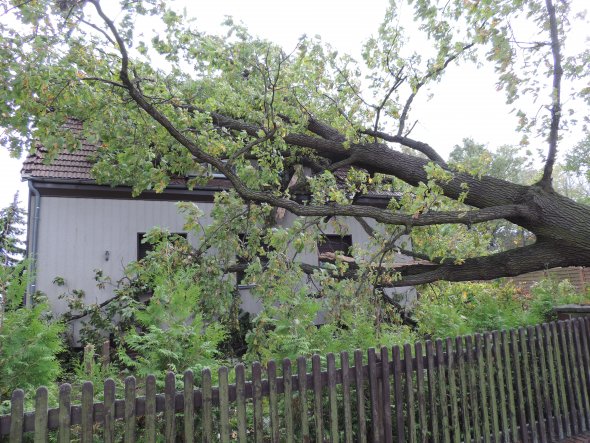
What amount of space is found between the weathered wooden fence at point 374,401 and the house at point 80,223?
543 centimetres

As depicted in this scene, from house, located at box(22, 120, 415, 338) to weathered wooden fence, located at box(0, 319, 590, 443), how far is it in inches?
214

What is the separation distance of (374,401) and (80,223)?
9730 millimetres

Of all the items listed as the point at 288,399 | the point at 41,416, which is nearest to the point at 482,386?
the point at 288,399

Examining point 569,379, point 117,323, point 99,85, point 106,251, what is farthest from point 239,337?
point 569,379

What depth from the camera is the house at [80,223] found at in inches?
446

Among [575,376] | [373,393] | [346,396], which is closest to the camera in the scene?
[346,396]

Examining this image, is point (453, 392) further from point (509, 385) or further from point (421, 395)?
point (509, 385)

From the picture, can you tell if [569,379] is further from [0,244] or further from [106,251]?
[106,251]

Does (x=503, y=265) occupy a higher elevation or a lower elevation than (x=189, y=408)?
higher

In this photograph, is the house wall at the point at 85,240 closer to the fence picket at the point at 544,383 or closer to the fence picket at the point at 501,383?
the fence picket at the point at 501,383

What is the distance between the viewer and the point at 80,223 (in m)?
11.8

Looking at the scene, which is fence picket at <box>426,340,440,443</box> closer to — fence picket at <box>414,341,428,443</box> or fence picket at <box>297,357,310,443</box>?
fence picket at <box>414,341,428,443</box>

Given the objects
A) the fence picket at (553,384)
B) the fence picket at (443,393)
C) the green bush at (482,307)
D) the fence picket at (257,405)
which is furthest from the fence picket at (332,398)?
the fence picket at (553,384)

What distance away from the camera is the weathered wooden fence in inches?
125
